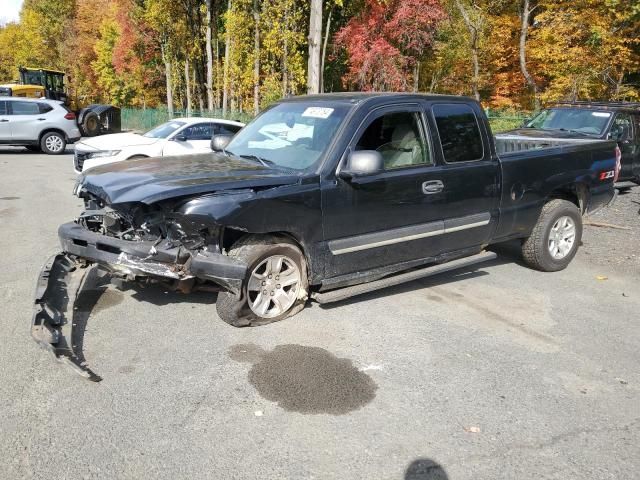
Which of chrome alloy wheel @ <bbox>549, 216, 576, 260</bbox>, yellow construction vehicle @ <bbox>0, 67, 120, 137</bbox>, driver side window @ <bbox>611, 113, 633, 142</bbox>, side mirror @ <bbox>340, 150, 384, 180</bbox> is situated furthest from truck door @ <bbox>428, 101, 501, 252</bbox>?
yellow construction vehicle @ <bbox>0, 67, 120, 137</bbox>

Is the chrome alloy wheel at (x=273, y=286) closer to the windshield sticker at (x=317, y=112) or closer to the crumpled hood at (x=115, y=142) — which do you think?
the windshield sticker at (x=317, y=112)

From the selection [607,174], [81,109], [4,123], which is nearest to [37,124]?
[4,123]

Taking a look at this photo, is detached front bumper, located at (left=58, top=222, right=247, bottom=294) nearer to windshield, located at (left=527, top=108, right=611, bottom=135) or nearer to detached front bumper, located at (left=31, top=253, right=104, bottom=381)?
detached front bumper, located at (left=31, top=253, right=104, bottom=381)

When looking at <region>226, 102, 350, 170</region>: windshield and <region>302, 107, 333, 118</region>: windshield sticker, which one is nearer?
<region>226, 102, 350, 170</region>: windshield

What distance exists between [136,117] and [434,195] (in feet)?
103

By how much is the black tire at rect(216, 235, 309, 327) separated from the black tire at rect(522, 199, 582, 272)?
298 cm

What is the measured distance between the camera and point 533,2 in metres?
24.1

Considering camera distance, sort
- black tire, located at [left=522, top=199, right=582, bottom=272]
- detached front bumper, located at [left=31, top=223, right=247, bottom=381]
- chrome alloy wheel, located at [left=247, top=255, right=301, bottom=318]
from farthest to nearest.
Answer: black tire, located at [left=522, top=199, right=582, bottom=272]
chrome alloy wheel, located at [left=247, top=255, right=301, bottom=318]
detached front bumper, located at [left=31, top=223, right=247, bottom=381]

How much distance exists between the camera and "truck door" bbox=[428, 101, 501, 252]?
16.9ft

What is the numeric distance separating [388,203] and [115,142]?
26.3 feet

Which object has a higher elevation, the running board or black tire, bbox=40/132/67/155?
black tire, bbox=40/132/67/155

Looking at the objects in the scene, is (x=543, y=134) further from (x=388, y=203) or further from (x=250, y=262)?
(x=250, y=262)

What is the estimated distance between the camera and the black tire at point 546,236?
609 cm

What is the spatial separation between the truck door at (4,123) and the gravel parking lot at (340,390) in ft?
46.9
